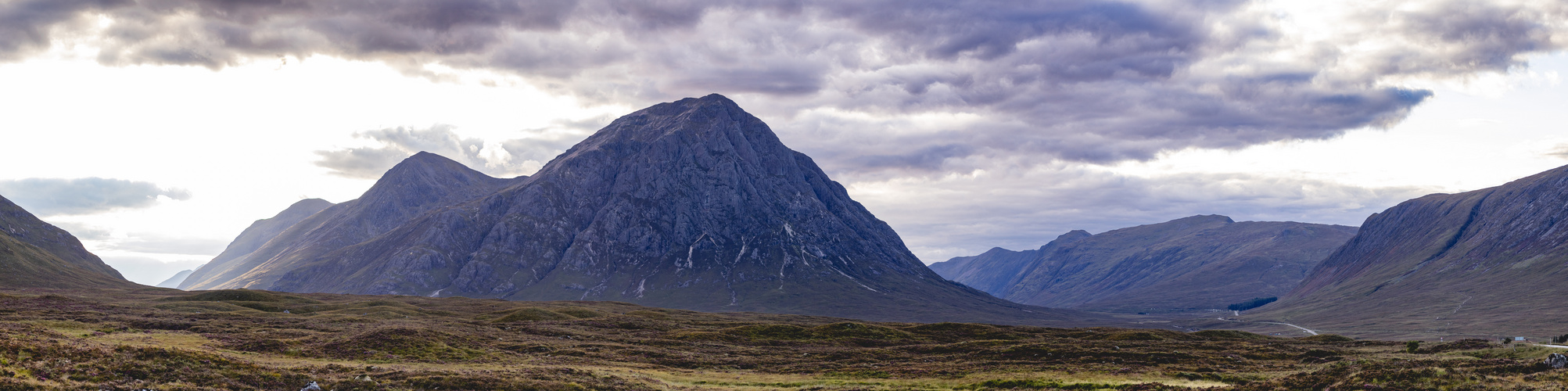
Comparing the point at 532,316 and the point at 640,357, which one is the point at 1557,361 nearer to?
the point at 640,357

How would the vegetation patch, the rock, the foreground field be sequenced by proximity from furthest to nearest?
→ the vegetation patch → the foreground field → the rock

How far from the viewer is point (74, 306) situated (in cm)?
12662

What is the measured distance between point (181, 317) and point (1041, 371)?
382ft

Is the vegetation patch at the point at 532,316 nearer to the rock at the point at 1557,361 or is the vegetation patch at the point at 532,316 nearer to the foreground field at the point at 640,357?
the foreground field at the point at 640,357

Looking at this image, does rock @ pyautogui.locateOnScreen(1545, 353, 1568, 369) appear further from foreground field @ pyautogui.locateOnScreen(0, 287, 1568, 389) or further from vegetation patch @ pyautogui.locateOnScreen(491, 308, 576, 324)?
vegetation patch @ pyautogui.locateOnScreen(491, 308, 576, 324)

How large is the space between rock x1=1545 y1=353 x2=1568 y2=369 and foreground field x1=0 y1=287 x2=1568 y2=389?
63cm

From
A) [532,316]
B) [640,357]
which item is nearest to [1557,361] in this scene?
[640,357]

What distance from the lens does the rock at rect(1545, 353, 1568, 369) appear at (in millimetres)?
49250

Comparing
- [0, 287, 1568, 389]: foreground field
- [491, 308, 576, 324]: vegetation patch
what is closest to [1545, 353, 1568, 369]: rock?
[0, 287, 1568, 389]: foreground field

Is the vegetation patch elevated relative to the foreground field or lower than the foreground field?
elevated

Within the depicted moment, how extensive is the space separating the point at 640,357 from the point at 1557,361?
78.5 metres

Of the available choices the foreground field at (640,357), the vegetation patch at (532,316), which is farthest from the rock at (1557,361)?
the vegetation patch at (532,316)

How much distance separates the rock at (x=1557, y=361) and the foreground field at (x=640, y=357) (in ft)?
2.07

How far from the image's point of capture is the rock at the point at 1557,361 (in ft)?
162
